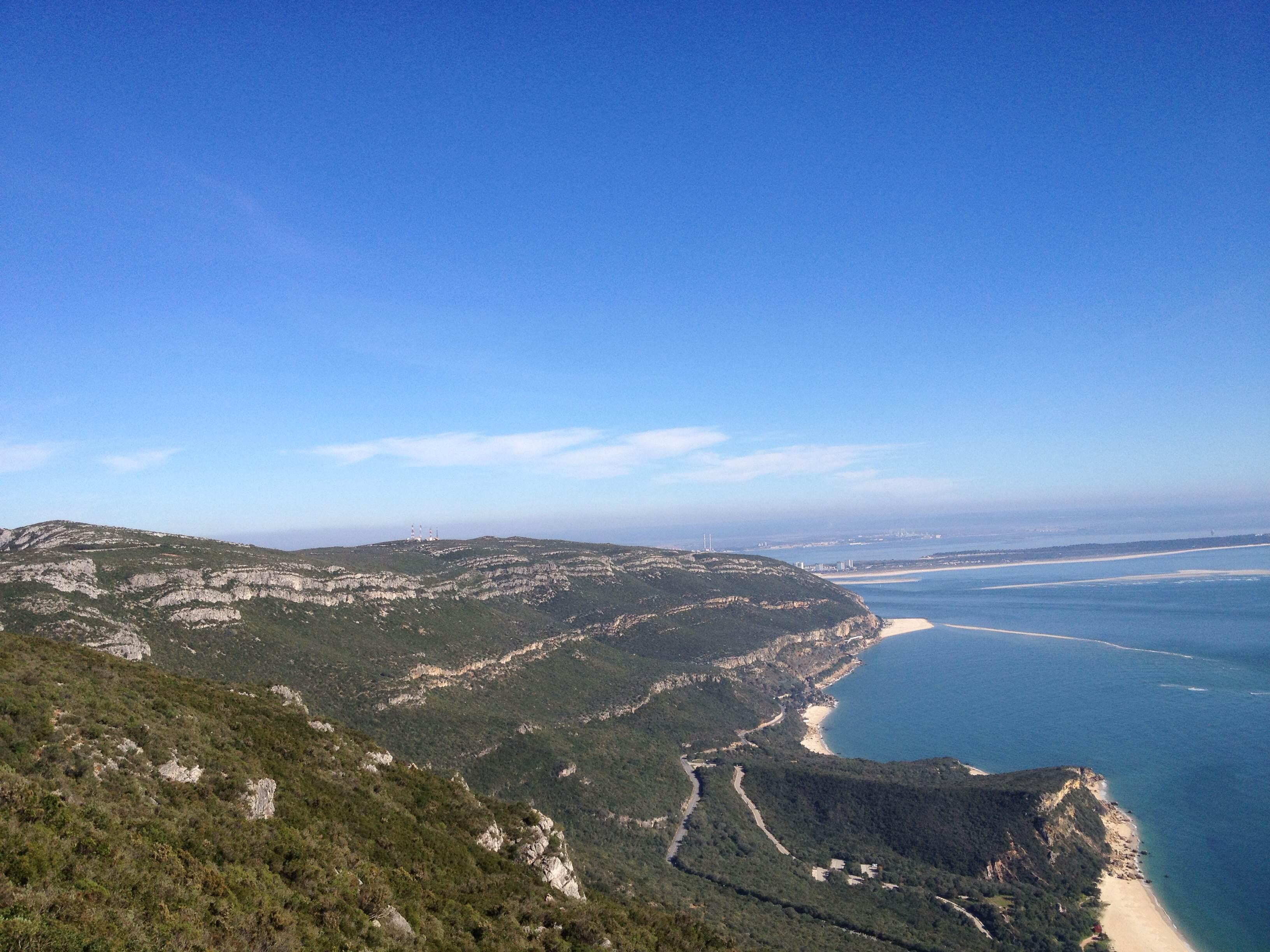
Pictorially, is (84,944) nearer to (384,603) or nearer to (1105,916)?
(1105,916)

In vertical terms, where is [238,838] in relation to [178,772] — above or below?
below

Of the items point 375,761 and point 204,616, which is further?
point 204,616

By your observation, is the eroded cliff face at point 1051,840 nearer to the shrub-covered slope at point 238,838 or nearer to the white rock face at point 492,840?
the shrub-covered slope at point 238,838

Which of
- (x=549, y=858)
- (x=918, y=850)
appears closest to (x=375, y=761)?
(x=549, y=858)

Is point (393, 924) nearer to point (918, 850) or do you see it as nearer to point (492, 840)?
point (492, 840)

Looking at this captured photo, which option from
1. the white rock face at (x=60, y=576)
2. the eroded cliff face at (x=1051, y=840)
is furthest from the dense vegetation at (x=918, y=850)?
the white rock face at (x=60, y=576)

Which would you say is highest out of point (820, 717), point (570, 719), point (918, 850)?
point (570, 719)
